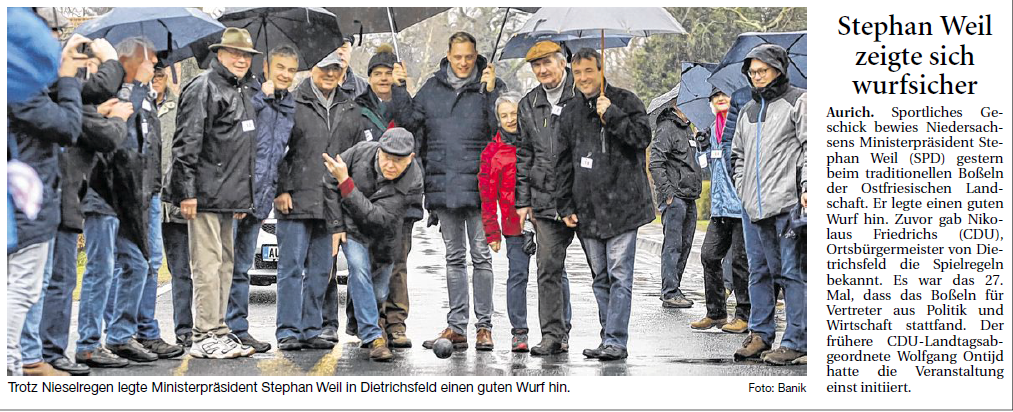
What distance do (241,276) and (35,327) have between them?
1.81 metres

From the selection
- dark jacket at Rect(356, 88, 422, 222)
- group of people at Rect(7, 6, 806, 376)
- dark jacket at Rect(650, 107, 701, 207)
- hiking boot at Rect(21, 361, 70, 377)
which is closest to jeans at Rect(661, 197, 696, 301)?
dark jacket at Rect(650, 107, 701, 207)

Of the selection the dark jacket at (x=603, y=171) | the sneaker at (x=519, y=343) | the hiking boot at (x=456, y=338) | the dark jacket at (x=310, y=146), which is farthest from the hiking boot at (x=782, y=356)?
the dark jacket at (x=310, y=146)

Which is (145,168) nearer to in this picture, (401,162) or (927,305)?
(401,162)

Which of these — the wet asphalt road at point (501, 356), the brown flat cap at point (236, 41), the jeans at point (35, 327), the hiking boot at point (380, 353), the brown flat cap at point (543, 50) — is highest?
the brown flat cap at point (236, 41)

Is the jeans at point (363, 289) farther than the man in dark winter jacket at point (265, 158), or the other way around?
the man in dark winter jacket at point (265, 158)

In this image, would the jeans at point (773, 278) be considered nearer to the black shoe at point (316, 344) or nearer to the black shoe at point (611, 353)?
the black shoe at point (611, 353)

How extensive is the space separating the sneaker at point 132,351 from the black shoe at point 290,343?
32.1 inches

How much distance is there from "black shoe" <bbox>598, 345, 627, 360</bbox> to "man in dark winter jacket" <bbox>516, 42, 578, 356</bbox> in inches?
15.0

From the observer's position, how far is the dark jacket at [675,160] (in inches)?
423

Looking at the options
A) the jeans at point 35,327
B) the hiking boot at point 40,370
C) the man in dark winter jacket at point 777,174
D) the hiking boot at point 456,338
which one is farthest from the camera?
the hiking boot at point 456,338

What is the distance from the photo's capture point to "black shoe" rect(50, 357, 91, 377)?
→ 22.3 ft

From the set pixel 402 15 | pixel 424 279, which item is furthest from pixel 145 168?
pixel 424 279

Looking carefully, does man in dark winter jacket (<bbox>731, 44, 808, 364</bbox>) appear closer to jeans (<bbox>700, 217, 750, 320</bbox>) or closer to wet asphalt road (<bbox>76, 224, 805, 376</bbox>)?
wet asphalt road (<bbox>76, 224, 805, 376</bbox>)

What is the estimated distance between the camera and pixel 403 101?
26.8 feet
